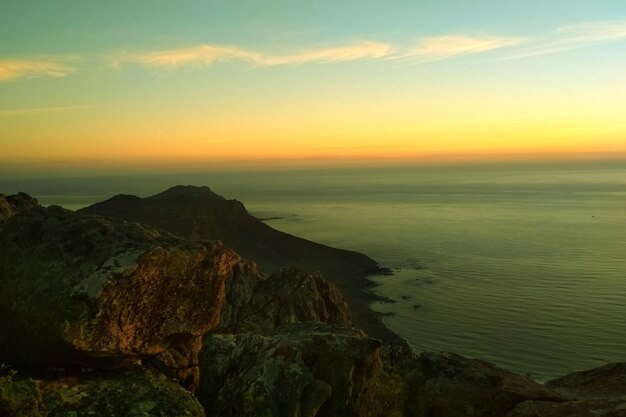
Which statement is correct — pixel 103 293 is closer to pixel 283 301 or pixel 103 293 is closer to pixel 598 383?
pixel 598 383

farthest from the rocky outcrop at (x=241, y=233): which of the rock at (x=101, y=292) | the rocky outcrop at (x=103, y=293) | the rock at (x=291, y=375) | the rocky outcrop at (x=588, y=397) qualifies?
the rock at (x=101, y=292)

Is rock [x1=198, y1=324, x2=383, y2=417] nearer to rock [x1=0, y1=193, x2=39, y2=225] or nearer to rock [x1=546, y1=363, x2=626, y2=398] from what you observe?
rock [x1=546, y1=363, x2=626, y2=398]

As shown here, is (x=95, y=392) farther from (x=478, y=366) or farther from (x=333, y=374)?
(x=478, y=366)

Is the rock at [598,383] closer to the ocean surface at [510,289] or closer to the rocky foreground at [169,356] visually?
the rocky foreground at [169,356]

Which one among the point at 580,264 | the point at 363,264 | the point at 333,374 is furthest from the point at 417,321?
the point at 333,374

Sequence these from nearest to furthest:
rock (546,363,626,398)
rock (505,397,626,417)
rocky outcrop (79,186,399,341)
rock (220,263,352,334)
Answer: rock (505,397,626,417)
rock (546,363,626,398)
rock (220,263,352,334)
rocky outcrop (79,186,399,341)

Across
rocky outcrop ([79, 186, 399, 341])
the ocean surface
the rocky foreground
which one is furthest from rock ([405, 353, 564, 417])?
rocky outcrop ([79, 186, 399, 341])
